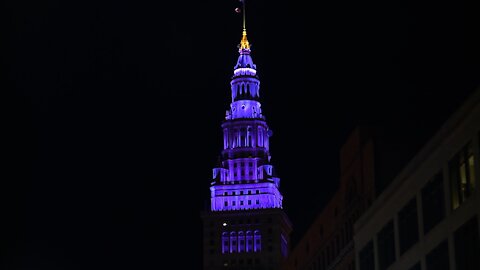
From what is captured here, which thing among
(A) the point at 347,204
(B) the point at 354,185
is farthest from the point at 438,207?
(A) the point at 347,204

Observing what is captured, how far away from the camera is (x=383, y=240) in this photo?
3344 inches

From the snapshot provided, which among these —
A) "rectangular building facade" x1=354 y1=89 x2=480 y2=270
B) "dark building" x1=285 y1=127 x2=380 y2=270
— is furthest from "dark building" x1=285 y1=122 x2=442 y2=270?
"rectangular building facade" x1=354 y1=89 x2=480 y2=270

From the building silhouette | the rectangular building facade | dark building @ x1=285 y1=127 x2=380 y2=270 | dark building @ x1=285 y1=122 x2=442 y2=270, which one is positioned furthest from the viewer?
dark building @ x1=285 y1=127 x2=380 y2=270

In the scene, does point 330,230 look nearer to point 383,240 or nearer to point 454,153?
point 383,240

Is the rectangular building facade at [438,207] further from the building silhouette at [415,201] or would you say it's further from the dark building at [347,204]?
the dark building at [347,204]

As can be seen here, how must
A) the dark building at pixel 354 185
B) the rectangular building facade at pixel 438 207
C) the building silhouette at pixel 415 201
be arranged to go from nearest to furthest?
the rectangular building facade at pixel 438 207
the building silhouette at pixel 415 201
the dark building at pixel 354 185

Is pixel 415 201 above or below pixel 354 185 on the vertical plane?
below

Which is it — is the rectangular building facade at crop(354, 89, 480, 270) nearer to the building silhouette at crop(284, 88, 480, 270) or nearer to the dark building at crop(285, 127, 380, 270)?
the building silhouette at crop(284, 88, 480, 270)

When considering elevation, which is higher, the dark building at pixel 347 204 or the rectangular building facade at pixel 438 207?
the dark building at pixel 347 204

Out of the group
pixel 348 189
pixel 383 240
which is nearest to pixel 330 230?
pixel 348 189

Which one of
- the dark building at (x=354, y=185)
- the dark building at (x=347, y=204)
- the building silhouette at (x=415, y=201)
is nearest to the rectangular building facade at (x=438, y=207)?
the building silhouette at (x=415, y=201)

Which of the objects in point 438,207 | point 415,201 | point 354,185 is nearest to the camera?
point 438,207

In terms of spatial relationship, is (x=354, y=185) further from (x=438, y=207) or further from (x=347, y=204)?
(x=438, y=207)

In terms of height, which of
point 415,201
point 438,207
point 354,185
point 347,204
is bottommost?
point 438,207
